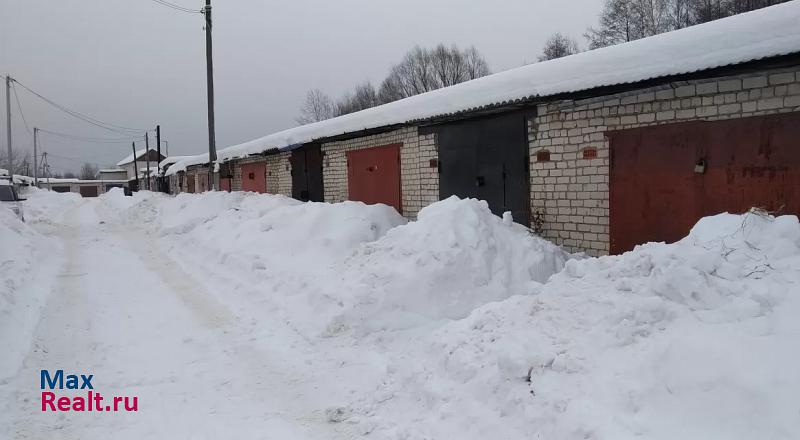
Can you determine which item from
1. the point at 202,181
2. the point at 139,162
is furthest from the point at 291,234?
the point at 139,162

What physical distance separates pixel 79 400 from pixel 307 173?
13.3m

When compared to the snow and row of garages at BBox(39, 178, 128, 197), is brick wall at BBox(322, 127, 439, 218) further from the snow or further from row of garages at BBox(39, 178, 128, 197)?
row of garages at BBox(39, 178, 128, 197)

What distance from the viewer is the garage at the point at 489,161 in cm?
930

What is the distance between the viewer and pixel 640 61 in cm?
688

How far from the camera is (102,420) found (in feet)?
13.8

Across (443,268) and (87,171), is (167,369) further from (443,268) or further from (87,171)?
(87,171)

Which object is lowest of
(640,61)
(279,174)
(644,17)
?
(279,174)

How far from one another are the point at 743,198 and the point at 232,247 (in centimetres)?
968

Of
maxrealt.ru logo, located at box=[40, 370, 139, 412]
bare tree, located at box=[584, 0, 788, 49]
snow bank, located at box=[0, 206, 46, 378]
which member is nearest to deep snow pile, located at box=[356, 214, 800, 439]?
maxrealt.ru logo, located at box=[40, 370, 139, 412]

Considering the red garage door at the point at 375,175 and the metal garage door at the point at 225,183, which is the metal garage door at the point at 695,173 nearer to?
the red garage door at the point at 375,175

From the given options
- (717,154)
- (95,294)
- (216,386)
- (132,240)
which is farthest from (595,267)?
(132,240)

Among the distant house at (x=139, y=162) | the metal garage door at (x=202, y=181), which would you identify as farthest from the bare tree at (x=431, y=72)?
the distant house at (x=139, y=162)

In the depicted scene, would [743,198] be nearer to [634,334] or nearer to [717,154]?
[717,154]

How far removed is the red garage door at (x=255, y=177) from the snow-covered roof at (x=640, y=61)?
11514 millimetres
